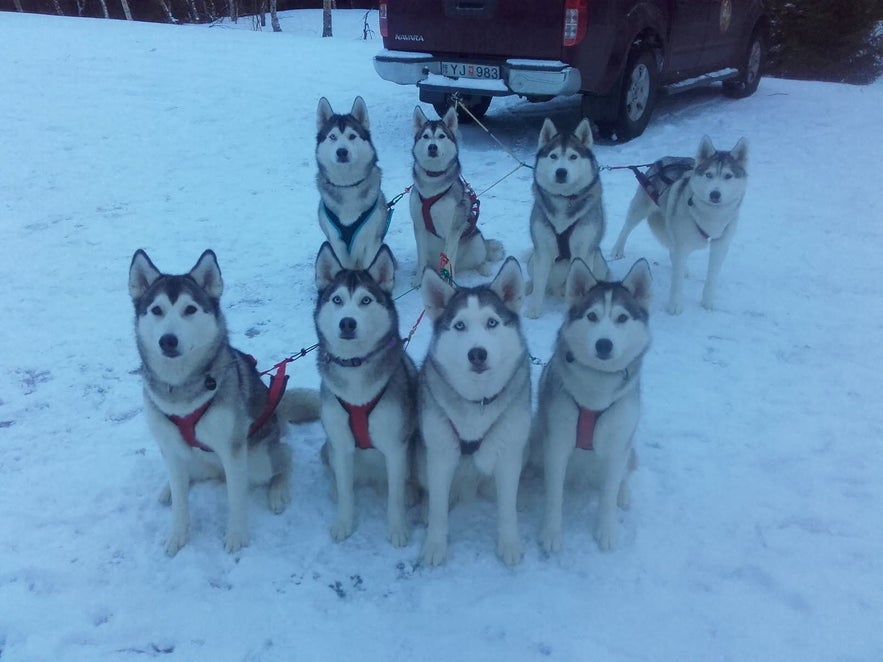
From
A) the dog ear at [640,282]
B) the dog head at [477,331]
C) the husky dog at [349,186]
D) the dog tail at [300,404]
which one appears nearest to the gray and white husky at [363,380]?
the dog head at [477,331]

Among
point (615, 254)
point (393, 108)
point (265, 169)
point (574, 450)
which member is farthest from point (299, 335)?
point (393, 108)

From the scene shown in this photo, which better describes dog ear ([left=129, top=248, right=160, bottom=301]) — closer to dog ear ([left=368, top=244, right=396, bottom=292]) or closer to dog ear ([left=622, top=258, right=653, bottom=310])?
dog ear ([left=368, top=244, right=396, bottom=292])

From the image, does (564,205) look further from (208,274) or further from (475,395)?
(208,274)

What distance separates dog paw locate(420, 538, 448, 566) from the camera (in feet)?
9.43

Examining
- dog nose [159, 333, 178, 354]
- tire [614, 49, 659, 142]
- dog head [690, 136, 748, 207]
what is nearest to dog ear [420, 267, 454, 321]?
dog nose [159, 333, 178, 354]

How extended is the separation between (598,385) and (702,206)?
2.67 m

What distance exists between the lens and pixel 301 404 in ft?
12.2

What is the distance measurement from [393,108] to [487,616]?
9190 millimetres

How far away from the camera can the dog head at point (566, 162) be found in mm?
4641

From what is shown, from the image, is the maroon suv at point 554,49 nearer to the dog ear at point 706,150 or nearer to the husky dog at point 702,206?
the husky dog at point 702,206

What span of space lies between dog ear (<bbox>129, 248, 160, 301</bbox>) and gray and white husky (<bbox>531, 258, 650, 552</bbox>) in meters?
1.93

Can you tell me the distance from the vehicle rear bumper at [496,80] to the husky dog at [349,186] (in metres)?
2.90

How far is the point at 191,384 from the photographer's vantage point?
273 centimetres

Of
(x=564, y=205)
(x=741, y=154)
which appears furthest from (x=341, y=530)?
(x=741, y=154)
